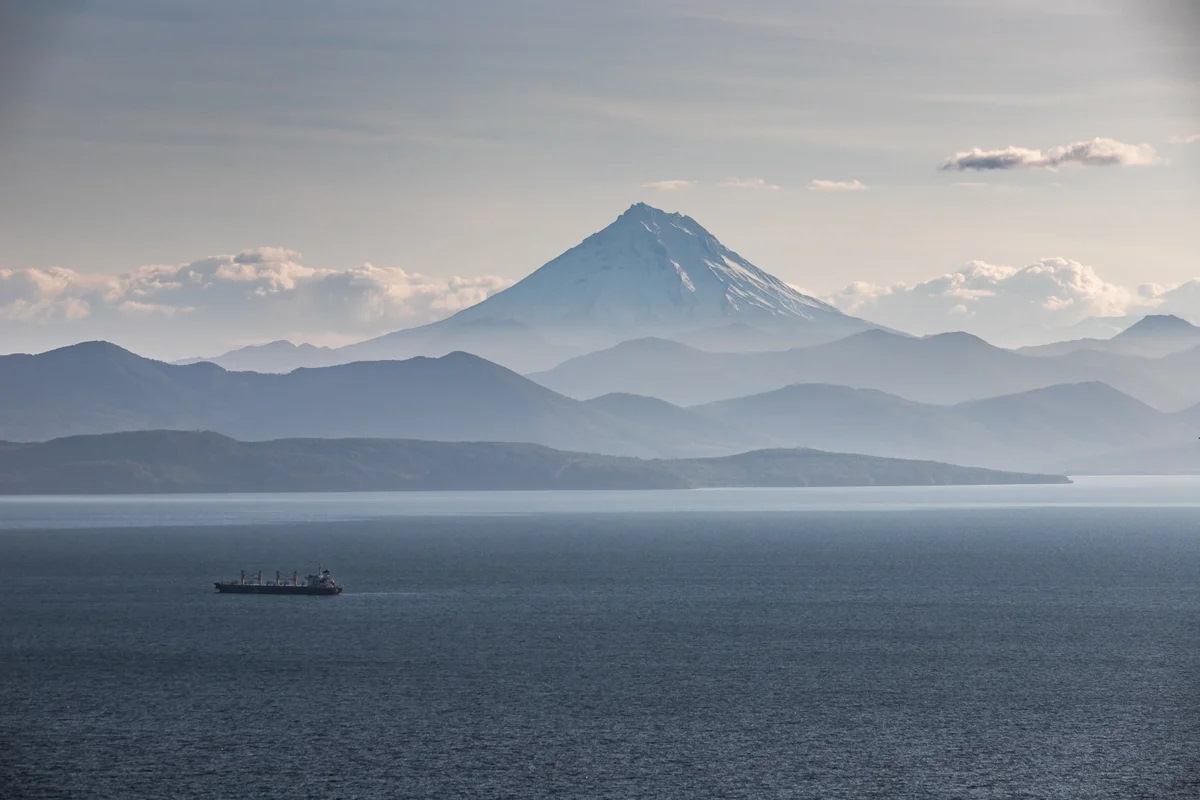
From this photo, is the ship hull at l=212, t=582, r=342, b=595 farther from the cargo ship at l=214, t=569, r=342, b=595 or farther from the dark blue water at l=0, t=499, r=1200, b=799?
the dark blue water at l=0, t=499, r=1200, b=799

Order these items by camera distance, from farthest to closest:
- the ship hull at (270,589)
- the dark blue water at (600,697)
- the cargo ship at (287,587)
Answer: the cargo ship at (287,587) → the ship hull at (270,589) → the dark blue water at (600,697)

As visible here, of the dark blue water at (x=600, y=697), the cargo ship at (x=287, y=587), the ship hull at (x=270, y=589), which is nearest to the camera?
the dark blue water at (x=600, y=697)

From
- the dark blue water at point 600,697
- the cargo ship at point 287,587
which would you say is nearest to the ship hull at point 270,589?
the cargo ship at point 287,587

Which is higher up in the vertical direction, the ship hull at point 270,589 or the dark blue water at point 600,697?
the ship hull at point 270,589

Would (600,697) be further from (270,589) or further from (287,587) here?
(270,589)

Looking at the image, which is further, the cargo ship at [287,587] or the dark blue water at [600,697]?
the cargo ship at [287,587]

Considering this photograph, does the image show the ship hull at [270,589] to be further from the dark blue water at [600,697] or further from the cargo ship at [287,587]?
the dark blue water at [600,697]

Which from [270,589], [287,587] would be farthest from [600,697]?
[270,589]
